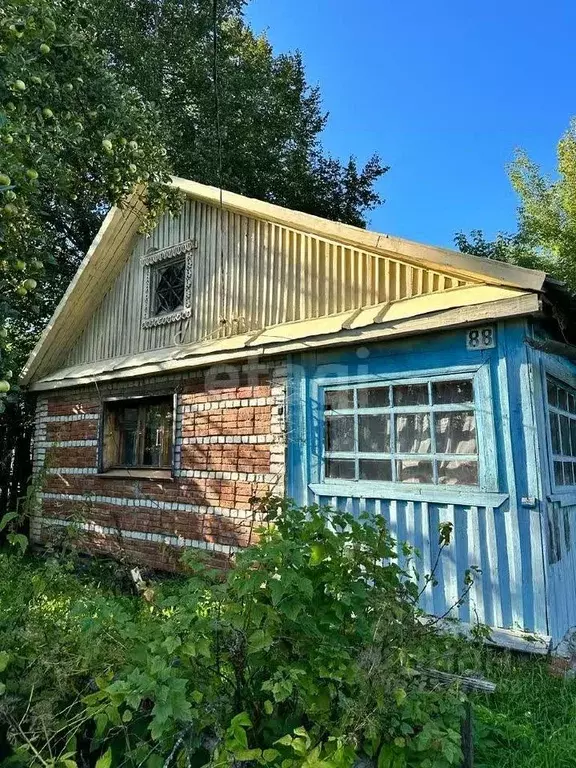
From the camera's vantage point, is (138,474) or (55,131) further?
(138,474)

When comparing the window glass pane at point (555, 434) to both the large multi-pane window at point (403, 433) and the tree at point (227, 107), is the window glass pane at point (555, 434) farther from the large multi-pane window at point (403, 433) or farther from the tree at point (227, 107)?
the tree at point (227, 107)

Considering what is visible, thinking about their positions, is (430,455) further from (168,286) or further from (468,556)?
(168,286)

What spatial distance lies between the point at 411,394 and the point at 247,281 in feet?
9.31

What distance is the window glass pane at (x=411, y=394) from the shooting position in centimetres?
475

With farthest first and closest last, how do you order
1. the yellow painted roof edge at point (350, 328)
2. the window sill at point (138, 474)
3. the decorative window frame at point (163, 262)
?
1. the decorative window frame at point (163, 262)
2. the window sill at point (138, 474)
3. the yellow painted roof edge at point (350, 328)

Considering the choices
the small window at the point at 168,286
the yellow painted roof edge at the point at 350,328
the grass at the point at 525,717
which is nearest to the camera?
the grass at the point at 525,717

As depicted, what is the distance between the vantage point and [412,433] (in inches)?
189

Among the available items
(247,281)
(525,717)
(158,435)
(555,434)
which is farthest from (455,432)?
(158,435)

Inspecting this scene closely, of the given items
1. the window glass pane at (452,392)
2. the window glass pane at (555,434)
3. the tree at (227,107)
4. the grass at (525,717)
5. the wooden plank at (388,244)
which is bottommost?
the grass at (525,717)

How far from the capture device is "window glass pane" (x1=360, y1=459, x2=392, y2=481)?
493 centimetres

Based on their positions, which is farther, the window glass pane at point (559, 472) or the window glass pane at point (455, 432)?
the window glass pane at point (559, 472)

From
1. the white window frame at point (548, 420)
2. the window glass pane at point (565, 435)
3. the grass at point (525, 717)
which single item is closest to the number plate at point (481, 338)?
the white window frame at point (548, 420)

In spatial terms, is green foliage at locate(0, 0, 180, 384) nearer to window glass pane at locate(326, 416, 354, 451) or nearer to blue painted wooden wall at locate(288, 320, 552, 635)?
window glass pane at locate(326, 416, 354, 451)

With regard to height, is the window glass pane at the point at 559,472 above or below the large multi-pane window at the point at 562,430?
below
